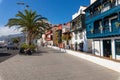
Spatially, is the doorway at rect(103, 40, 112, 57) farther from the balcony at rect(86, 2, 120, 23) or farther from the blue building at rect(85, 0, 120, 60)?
the balcony at rect(86, 2, 120, 23)

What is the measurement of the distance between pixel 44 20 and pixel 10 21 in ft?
23.0

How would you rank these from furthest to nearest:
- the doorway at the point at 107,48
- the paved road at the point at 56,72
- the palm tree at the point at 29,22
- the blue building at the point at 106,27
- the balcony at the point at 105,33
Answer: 1. the palm tree at the point at 29,22
2. the doorway at the point at 107,48
3. the blue building at the point at 106,27
4. the balcony at the point at 105,33
5. the paved road at the point at 56,72

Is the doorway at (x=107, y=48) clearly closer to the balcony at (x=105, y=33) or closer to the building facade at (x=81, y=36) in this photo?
the balcony at (x=105, y=33)

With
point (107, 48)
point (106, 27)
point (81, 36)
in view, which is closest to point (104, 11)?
point (106, 27)

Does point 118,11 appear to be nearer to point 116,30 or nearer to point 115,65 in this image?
point 116,30

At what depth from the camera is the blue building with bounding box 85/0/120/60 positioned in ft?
74.2

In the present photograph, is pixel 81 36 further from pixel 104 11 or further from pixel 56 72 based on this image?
pixel 56 72

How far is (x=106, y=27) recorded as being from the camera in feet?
83.3

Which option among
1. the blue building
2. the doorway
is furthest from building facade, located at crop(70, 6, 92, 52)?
the doorway

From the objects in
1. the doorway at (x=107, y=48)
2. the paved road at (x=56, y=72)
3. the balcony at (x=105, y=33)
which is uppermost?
the balcony at (x=105, y=33)

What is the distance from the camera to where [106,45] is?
88.0 feet

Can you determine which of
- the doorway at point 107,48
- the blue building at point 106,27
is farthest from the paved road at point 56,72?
the doorway at point 107,48

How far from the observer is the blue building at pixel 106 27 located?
22627 millimetres

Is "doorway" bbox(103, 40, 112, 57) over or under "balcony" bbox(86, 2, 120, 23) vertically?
under
